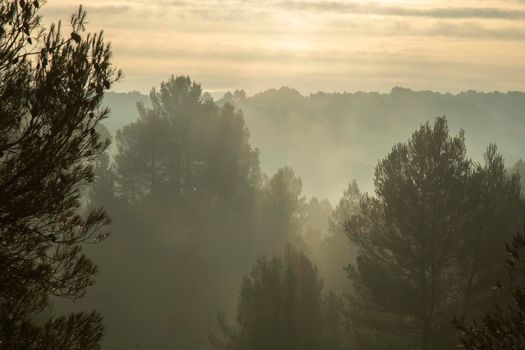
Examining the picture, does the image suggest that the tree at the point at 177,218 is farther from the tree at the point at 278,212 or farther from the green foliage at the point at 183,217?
the tree at the point at 278,212

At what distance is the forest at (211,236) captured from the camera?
9.18 m

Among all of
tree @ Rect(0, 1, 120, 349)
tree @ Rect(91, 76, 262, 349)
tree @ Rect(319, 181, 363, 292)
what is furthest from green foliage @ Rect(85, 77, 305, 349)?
tree @ Rect(0, 1, 120, 349)

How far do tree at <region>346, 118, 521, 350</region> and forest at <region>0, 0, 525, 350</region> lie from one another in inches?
1.9

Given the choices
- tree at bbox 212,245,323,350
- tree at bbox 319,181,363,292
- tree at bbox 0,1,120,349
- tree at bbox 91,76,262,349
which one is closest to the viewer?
tree at bbox 0,1,120,349

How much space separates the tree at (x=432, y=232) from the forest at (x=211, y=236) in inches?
1.9

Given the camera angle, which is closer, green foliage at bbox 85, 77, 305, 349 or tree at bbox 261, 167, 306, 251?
green foliage at bbox 85, 77, 305, 349

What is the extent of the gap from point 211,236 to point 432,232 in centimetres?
1908

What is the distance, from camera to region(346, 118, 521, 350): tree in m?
19.8

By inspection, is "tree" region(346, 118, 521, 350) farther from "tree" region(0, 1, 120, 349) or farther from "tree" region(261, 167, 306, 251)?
"tree" region(261, 167, 306, 251)

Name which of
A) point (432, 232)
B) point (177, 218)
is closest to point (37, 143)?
point (432, 232)

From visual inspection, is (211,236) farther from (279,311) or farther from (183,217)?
(279,311)

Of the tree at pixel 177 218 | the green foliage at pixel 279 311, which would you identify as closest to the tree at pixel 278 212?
the tree at pixel 177 218

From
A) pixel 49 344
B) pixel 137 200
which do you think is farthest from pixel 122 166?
pixel 49 344

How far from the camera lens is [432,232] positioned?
781 inches
